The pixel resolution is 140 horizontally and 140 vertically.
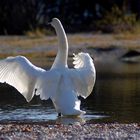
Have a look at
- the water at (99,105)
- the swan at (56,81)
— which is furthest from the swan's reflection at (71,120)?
the swan at (56,81)

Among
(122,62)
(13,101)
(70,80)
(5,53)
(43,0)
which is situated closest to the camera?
(70,80)

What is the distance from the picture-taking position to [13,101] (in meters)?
18.3

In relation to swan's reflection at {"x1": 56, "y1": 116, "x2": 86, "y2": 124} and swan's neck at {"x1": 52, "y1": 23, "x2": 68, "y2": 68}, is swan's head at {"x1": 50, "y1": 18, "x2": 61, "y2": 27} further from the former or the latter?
swan's reflection at {"x1": 56, "y1": 116, "x2": 86, "y2": 124}

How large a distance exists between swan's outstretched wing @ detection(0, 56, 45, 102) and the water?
51 centimetres

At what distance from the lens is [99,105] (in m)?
17.4

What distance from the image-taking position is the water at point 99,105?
15.5 m

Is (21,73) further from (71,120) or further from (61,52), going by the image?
(71,120)

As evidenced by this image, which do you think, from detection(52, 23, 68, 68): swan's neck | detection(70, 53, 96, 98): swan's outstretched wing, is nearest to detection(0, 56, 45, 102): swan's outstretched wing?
detection(52, 23, 68, 68): swan's neck

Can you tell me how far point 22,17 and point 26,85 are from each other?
29.5 meters

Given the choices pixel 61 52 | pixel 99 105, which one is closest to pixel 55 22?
pixel 61 52

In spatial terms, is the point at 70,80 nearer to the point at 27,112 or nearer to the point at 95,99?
the point at 27,112

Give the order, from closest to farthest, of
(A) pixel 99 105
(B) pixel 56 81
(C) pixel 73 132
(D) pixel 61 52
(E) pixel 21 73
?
→ (C) pixel 73 132 < (B) pixel 56 81 < (E) pixel 21 73 < (D) pixel 61 52 < (A) pixel 99 105

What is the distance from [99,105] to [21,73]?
2.22m

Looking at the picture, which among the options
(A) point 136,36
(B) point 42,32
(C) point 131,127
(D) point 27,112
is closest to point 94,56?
(A) point 136,36
